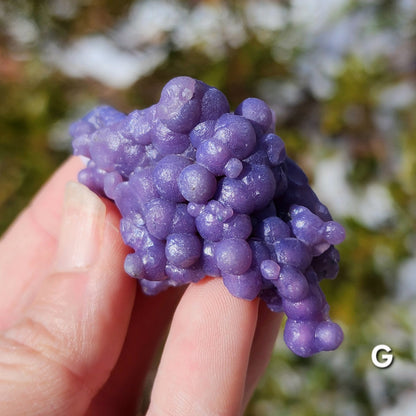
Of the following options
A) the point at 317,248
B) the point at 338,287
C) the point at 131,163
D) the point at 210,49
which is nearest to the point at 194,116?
the point at 131,163

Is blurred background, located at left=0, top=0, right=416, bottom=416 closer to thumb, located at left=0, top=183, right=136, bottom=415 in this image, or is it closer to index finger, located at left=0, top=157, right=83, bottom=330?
index finger, located at left=0, top=157, right=83, bottom=330

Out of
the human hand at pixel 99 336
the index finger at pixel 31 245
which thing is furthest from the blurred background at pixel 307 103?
the human hand at pixel 99 336

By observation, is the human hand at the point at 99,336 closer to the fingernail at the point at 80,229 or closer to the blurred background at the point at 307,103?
the fingernail at the point at 80,229

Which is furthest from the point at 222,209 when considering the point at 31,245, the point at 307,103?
the point at 307,103

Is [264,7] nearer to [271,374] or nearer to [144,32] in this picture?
[144,32]

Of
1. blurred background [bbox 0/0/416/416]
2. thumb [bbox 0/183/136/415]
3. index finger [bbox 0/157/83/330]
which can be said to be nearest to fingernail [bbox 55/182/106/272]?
thumb [bbox 0/183/136/415]

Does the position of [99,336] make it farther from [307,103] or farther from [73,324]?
[307,103]
